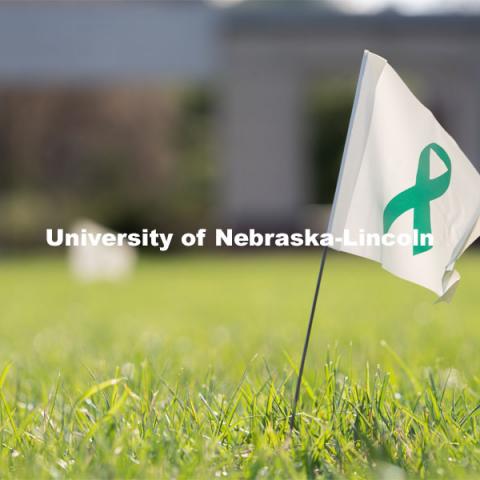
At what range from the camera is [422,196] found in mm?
2523

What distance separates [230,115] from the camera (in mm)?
19984

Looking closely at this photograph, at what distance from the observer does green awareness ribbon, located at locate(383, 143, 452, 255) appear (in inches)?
98.6

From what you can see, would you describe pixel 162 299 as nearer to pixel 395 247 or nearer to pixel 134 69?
pixel 395 247

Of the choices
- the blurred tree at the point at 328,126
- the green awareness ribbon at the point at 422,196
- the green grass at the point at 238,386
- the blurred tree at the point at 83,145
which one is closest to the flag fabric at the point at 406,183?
the green awareness ribbon at the point at 422,196

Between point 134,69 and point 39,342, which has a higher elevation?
point 134,69

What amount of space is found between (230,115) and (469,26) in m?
5.03

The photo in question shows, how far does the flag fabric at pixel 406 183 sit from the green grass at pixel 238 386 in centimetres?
38

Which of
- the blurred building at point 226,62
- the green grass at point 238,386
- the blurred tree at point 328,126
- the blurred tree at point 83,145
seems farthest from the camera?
the blurred tree at point 328,126

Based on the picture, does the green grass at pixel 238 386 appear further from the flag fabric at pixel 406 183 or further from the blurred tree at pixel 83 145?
the blurred tree at pixel 83 145

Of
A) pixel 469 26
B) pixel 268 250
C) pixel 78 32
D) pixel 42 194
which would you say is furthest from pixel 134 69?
pixel 42 194

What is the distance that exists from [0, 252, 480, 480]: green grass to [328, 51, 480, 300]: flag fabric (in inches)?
15.1

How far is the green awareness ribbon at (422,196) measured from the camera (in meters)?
2.50

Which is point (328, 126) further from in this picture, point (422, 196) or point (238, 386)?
point (422, 196)

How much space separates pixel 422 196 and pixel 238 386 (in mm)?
814
